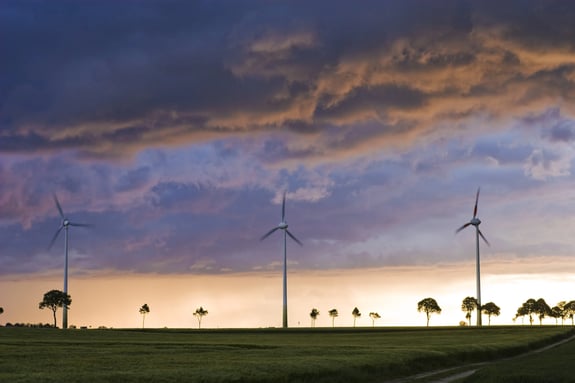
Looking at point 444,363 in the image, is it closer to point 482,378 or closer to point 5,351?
point 482,378

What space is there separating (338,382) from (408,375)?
14.0 metres

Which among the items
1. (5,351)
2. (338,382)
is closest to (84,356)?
(5,351)

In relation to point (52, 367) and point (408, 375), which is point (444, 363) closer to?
point (408, 375)

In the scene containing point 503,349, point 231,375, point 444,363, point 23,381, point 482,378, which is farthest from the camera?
point 503,349

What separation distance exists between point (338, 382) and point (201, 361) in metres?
15.4

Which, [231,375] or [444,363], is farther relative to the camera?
[444,363]

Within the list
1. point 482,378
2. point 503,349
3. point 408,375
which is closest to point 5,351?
point 408,375

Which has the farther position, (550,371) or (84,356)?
(84,356)

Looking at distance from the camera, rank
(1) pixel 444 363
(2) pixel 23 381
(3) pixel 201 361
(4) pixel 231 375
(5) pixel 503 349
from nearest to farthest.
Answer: (2) pixel 23 381 < (4) pixel 231 375 < (3) pixel 201 361 < (1) pixel 444 363 < (5) pixel 503 349

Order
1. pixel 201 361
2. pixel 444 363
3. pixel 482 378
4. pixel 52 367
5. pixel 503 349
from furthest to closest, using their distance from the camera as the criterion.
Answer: pixel 503 349, pixel 444 363, pixel 201 361, pixel 52 367, pixel 482 378

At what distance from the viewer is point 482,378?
6138 cm

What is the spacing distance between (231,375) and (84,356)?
2924cm

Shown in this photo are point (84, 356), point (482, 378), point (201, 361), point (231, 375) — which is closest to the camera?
point (231, 375)

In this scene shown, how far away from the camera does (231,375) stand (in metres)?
57.6
